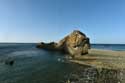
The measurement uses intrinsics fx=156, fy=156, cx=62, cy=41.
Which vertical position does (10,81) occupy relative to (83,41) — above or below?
below

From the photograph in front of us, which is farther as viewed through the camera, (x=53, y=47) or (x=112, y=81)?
(x=53, y=47)

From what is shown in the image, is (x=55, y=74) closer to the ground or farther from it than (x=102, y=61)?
closer to the ground

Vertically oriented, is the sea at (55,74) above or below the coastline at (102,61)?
below

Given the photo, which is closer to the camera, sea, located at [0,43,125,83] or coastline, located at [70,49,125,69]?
sea, located at [0,43,125,83]

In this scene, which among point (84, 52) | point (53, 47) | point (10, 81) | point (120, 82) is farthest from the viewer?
point (53, 47)

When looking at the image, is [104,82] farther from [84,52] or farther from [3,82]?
[84,52]

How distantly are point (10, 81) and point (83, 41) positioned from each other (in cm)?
3340

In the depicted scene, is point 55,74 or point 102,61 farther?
point 102,61

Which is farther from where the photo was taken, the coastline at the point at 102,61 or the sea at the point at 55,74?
the coastline at the point at 102,61

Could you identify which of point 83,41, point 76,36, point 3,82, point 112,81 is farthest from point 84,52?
point 3,82

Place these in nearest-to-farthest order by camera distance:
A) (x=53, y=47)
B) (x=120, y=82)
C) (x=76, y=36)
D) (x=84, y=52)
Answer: (x=120, y=82), (x=84, y=52), (x=76, y=36), (x=53, y=47)

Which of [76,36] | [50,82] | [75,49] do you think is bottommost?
[50,82]

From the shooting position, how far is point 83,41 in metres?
51.4

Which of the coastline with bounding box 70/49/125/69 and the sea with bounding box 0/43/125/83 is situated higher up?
the coastline with bounding box 70/49/125/69
